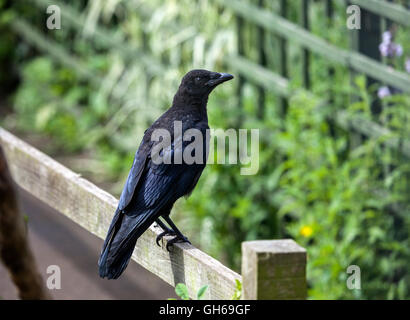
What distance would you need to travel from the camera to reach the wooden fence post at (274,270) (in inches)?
64.7

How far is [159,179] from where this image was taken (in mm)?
2811

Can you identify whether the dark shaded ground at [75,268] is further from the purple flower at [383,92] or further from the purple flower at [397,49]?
the purple flower at [397,49]

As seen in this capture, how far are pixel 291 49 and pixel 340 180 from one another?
136 cm

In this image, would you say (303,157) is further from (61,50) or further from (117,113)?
(61,50)

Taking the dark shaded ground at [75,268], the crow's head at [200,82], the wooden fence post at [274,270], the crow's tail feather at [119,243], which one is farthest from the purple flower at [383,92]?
the wooden fence post at [274,270]

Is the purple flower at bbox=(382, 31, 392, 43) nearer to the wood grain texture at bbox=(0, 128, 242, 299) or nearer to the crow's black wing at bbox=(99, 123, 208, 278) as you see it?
the crow's black wing at bbox=(99, 123, 208, 278)

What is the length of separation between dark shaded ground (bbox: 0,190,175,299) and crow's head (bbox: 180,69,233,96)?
6.38ft

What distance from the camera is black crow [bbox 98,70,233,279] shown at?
7.98 ft

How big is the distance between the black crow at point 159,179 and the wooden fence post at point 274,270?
721 mm

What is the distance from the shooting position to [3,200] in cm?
210

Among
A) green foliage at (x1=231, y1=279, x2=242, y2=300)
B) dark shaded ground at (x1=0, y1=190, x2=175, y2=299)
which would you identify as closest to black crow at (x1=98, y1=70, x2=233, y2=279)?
green foliage at (x1=231, y1=279, x2=242, y2=300)

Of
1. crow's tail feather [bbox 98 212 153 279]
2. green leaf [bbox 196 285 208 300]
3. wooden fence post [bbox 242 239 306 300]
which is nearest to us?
wooden fence post [bbox 242 239 306 300]
